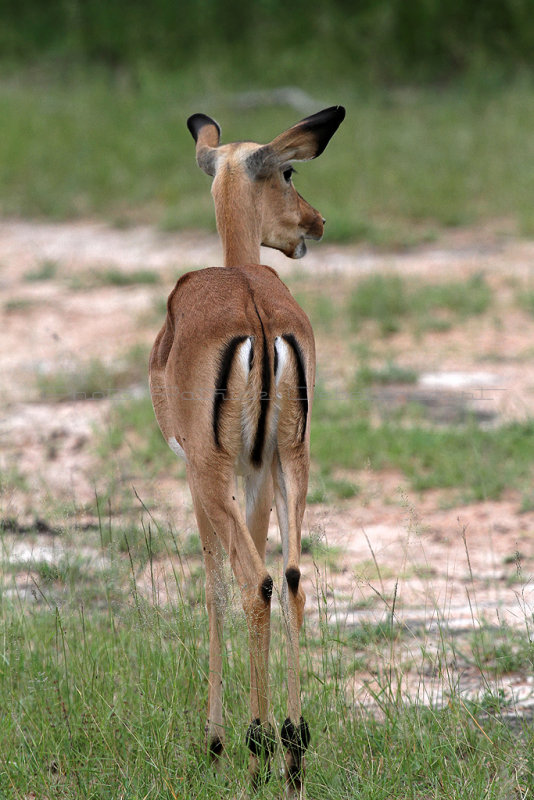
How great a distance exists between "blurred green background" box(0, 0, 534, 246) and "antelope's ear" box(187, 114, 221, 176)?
5390 millimetres

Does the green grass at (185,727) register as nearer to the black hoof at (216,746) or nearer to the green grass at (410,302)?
the black hoof at (216,746)

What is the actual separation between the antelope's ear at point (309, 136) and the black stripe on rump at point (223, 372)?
2.88ft

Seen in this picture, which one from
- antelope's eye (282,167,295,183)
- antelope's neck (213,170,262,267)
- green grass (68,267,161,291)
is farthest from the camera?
green grass (68,267,161,291)

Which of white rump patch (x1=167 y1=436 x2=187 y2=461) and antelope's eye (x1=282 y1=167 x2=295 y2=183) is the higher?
antelope's eye (x1=282 y1=167 x2=295 y2=183)

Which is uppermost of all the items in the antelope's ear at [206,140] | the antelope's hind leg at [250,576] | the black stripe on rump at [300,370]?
the antelope's ear at [206,140]

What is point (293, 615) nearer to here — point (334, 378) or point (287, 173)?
point (287, 173)

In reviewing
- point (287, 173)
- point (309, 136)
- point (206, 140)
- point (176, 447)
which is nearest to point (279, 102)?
point (206, 140)

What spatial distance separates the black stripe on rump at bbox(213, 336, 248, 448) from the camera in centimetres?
260

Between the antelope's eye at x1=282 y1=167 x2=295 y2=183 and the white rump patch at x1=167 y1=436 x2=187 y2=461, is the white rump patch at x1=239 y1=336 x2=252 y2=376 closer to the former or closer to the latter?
the white rump patch at x1=167 y1=436 x2=187 y2=461

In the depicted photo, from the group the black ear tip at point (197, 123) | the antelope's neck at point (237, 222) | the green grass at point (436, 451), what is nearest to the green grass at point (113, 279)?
the green grass at point (436, 451)

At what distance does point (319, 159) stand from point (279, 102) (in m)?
2.74

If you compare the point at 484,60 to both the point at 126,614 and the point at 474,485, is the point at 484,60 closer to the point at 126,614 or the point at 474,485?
the point at 474,485

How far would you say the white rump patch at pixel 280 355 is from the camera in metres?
2.61

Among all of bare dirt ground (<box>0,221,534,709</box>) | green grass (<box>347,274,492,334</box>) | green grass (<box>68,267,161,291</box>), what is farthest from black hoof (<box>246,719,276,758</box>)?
green grass (<box>68,267,161,291</box>)
